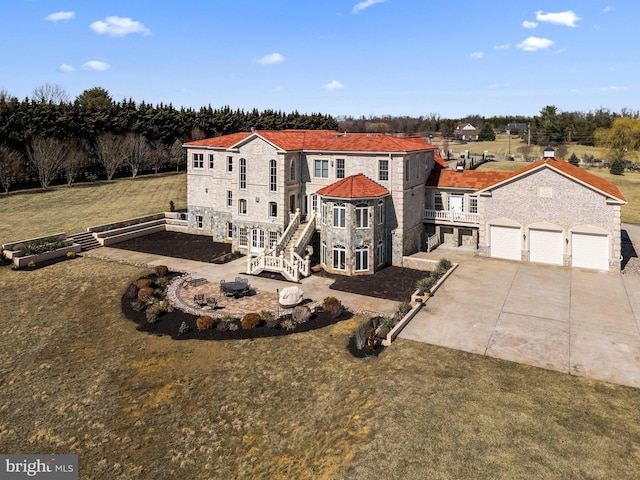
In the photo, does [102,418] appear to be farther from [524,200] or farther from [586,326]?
[524,200]

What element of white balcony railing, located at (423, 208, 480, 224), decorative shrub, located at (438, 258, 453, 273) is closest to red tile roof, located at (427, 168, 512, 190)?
white balcony railing, located at (423, 208, 480, 224)

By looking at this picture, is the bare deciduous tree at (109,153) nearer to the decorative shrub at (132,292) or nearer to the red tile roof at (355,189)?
the decorative shrub at (132,292)

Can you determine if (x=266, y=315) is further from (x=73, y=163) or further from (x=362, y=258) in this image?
(x=73, y=163)

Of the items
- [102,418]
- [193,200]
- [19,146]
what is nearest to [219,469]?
[102,418]

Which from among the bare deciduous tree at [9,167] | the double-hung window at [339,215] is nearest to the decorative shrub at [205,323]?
the double-hung window at [339,215]

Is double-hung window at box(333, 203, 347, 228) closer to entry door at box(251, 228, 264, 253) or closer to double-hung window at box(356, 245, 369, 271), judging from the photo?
double-hung window at box(356, 245, 369, 271)

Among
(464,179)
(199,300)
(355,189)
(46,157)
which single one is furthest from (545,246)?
(46,157)
